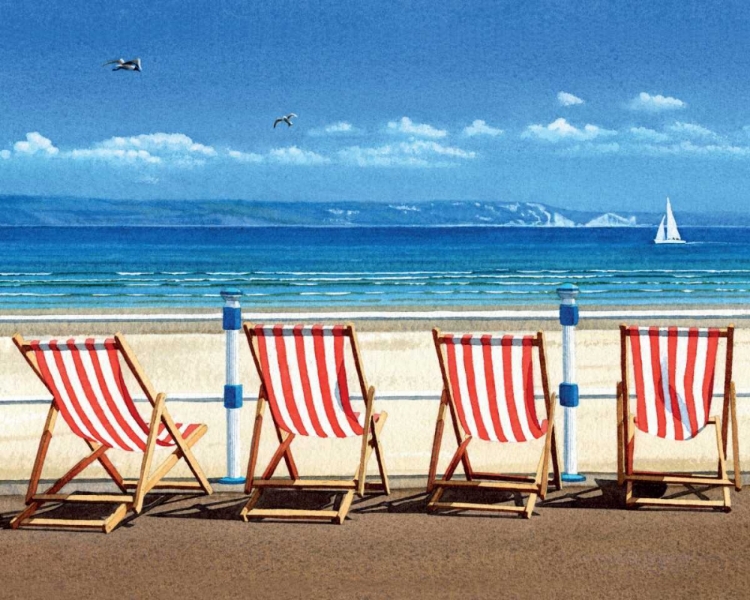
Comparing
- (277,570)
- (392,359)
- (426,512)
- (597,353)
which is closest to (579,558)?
(426,512)

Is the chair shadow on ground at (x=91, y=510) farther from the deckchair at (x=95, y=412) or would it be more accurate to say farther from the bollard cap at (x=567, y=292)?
the bollard cap at (x=567, y=292)

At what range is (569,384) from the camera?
5.28m

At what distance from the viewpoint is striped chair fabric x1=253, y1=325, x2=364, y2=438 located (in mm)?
4793

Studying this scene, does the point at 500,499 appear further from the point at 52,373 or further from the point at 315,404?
the point at 52,373

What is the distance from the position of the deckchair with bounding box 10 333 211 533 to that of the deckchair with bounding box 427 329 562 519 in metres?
1.33

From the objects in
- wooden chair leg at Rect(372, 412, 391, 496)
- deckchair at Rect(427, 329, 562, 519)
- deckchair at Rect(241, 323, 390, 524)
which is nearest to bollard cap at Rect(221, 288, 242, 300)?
deckchair at Rect(241, 323, 390, 524)

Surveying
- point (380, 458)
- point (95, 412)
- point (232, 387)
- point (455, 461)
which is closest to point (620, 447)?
point (455, 461)

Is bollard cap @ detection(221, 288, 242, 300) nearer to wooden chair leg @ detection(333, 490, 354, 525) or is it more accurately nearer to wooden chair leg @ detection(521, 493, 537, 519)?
wooden chair leg @ detection(333, 490, 354, 525)

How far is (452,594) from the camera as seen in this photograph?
372cm

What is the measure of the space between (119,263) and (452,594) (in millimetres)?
46760

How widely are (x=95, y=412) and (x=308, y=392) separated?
101 centimetres

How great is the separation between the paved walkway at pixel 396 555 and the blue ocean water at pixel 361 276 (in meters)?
18.2

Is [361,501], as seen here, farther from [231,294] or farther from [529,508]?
[231,294]

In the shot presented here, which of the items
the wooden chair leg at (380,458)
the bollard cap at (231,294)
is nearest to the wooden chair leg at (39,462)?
the bollard cap at (231,294)
